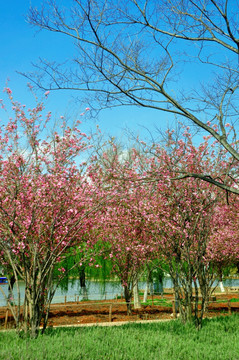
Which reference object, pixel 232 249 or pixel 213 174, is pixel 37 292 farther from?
pixel 232 249

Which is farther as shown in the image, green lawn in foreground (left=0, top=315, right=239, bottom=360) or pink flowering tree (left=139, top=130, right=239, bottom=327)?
pink flowering tree (left=139, top=130, right=239, bottom=327)

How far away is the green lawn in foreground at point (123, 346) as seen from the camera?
518 cm

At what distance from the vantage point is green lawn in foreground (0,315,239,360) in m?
5.18

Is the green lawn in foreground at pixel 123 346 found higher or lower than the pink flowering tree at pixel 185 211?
lower

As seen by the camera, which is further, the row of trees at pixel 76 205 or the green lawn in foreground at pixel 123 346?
the row of trees at pixel 76 205

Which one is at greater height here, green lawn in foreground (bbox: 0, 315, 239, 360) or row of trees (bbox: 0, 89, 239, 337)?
row of trees (bbox: 0, 89, 239, 337)

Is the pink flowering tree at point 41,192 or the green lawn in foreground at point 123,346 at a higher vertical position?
the pink flowering tree at point 41,192

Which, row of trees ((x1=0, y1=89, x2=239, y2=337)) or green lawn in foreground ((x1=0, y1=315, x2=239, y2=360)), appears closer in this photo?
green lawn in foreground ((x1=0, y1=315, x2=239, y2=360))

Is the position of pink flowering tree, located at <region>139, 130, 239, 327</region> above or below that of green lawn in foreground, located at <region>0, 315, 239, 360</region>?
above

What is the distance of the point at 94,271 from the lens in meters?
26.4

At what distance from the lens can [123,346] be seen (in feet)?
19.1

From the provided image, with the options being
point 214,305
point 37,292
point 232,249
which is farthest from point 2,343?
point 214,305

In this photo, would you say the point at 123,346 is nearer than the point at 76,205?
Yes

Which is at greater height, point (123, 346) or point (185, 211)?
point (185, 211)
